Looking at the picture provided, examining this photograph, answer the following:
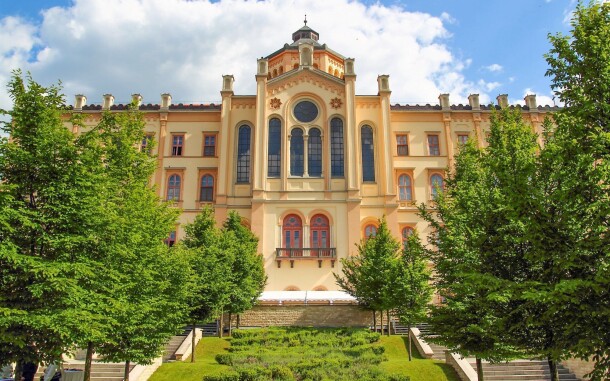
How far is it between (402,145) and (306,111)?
9422mm

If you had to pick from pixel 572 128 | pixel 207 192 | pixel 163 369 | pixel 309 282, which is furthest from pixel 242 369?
pixel 207 192

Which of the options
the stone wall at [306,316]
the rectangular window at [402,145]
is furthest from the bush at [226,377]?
the rectangular window at [402,145]

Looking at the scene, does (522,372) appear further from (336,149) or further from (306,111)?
(306,111)

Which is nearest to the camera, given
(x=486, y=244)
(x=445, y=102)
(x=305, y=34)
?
(x=486, y=244)

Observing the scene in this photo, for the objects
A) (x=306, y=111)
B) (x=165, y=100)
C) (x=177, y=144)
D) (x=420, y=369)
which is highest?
(x=165, y=100)

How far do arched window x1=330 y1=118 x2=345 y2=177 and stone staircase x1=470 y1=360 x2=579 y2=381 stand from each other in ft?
72.2

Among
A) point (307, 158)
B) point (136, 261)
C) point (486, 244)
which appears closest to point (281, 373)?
point (136, 261)

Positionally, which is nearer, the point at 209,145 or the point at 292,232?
the point at 292,232

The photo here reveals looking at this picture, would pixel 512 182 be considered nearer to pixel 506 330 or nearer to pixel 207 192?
pixel 506 330

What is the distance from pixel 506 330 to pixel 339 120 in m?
31.3

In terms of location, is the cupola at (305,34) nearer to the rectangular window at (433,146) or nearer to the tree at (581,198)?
the rectangular window at (433,146)

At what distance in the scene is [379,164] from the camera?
135 ft

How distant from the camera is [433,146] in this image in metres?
43.8

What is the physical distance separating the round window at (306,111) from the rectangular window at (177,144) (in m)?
11.0
